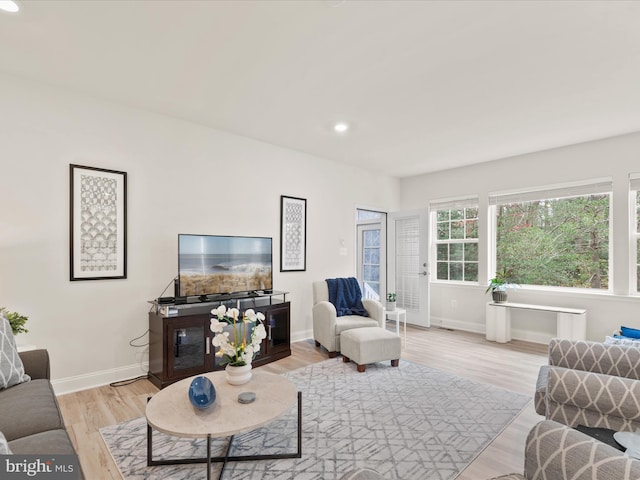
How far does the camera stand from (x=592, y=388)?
71.4 inches

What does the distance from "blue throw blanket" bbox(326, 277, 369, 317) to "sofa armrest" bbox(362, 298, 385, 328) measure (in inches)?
2.4

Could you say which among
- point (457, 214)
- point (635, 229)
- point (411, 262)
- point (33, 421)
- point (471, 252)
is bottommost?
point (33, 421)

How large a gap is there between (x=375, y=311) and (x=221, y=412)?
2.93 m

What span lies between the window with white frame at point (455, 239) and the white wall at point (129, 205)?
2.92 m

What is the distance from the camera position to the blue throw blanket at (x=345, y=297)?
4574 millimetres

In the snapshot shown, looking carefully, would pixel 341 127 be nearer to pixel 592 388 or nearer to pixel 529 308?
pixel 592 388

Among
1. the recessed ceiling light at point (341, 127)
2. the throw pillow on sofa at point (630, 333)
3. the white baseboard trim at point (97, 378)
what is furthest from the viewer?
the recessed ceiling light at point (341, 127)

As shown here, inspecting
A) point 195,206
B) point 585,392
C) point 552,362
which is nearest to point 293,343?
point 195,206

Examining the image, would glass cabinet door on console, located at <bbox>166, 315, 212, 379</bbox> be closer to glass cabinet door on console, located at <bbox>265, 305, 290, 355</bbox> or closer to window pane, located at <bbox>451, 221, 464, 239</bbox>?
glass cabinet door on console, located at <bbox>265, 305, 290, 355</bbox>

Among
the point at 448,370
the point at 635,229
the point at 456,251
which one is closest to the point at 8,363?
the point at 448,370

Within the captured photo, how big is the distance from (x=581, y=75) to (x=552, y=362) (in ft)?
7.27

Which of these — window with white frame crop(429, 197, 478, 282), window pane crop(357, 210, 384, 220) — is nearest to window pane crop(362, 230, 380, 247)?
window pane crop(357, 210, 384, 220)

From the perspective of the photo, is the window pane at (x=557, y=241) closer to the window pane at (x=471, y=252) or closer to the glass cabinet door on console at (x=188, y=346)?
the window pane at (x=471, y=252)

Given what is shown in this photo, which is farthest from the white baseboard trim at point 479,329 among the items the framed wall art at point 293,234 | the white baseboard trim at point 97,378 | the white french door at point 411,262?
the white baseboard trim at point 97,378
